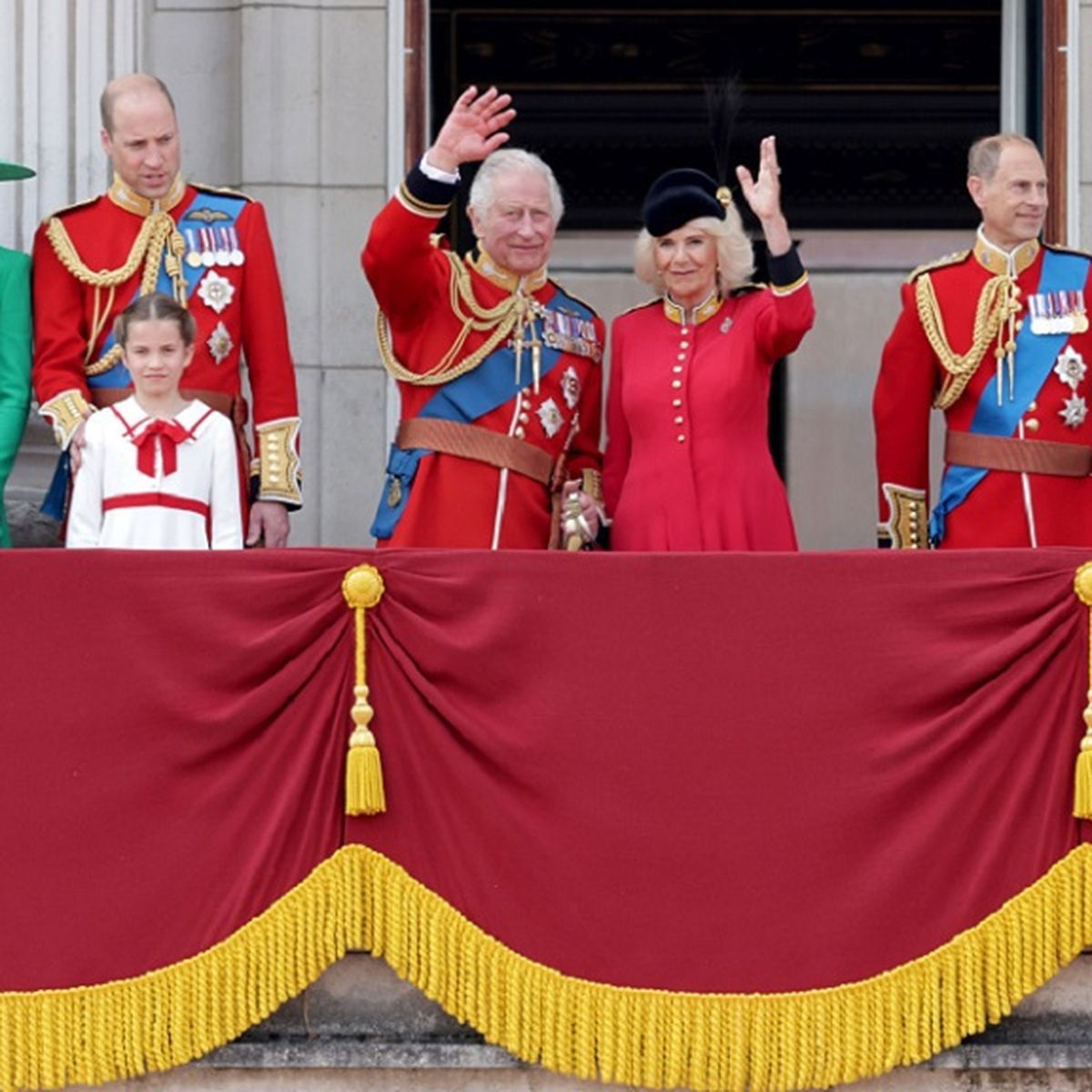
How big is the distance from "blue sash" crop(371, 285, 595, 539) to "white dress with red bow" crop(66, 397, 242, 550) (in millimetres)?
539

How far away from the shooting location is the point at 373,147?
9547mm

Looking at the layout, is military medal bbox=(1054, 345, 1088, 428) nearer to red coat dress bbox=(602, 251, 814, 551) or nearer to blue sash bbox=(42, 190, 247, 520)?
red coat dress bbox=(602, 251, 814, 551)

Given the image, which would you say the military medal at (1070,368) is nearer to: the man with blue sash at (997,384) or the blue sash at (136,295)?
the man with blue sash at (997,384)

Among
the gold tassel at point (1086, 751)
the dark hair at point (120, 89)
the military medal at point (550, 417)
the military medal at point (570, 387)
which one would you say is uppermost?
the dark hair at point (120, 89)

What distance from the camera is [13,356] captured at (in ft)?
26.0

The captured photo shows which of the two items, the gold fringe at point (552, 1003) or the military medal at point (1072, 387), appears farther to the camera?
the military medal at point (1072, 387)

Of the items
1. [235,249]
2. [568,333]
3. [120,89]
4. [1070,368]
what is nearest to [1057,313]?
[1070,368]

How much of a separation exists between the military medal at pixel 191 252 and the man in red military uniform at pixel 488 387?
0.44m

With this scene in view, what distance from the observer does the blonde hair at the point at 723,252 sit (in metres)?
7.88

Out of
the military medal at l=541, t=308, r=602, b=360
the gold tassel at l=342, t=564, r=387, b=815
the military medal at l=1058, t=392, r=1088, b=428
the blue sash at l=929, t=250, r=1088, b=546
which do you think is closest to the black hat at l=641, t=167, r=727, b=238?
the military medal at l=541, t=308, r=602, b=360

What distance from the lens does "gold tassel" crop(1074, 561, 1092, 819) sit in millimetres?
6902

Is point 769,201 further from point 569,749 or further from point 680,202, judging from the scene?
point 569,749

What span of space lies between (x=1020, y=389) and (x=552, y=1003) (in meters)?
1.94

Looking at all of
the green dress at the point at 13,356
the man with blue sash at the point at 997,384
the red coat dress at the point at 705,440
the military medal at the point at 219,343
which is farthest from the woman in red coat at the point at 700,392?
the green dress at the point at 13,356
